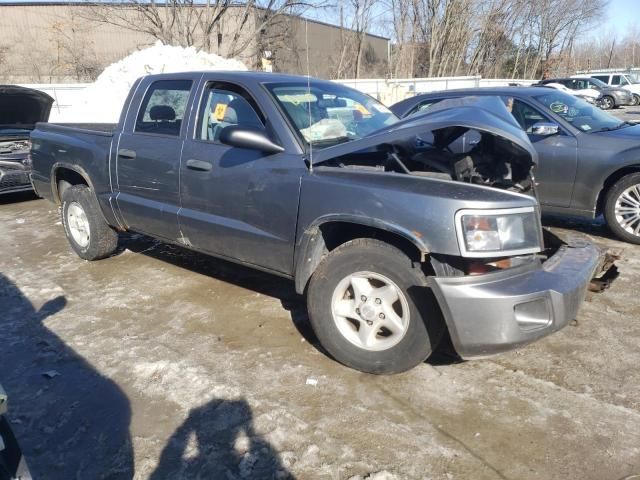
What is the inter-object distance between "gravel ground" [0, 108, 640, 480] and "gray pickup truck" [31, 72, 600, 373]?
36 cm

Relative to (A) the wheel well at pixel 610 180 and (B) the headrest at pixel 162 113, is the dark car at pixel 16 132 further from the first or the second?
(A) the wheel well at pixel 610 180

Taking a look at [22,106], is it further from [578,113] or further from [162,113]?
[578,113]

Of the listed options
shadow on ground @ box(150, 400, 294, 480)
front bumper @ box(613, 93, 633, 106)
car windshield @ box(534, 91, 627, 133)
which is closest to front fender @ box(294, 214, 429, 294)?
shadow on ground @ box(150, 400, 294, 480)

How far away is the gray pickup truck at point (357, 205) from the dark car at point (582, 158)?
243 centimetres

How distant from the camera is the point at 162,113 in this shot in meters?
4.48

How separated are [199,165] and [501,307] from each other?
243 cm

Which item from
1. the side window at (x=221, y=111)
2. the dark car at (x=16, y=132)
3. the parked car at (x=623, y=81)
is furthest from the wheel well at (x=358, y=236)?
the parked car at (x=623, y=81)

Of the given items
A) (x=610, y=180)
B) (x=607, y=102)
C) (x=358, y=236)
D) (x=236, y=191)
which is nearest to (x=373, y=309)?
(x=358, y=236)

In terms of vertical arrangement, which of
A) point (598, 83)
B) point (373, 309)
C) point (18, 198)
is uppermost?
point (598, 83)

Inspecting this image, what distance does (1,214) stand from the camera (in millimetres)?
8062

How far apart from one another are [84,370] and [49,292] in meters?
1.68

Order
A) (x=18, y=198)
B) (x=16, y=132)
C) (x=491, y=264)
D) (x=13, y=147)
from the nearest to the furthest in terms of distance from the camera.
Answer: (x=491, y=264), (x=13, y=147), (x=16, y=132), (x=18, y=198)

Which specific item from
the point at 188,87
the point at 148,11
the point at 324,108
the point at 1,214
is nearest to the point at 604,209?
the point at 324,108

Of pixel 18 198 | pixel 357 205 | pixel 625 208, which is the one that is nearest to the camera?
pixel 357 205
